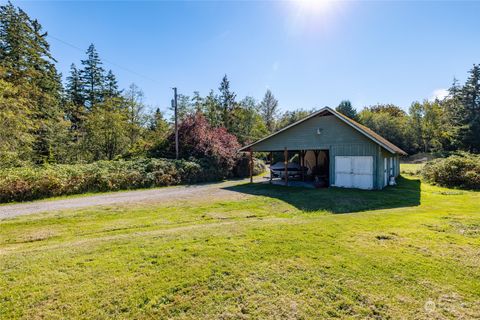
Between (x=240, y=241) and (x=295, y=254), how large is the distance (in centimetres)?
125

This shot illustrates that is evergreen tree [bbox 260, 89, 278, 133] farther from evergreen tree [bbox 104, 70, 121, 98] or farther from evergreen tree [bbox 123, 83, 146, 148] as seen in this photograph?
evergreen tree [bbox 104, 70, 121, 98]


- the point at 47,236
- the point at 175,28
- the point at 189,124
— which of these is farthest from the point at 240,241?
the point at 189,124

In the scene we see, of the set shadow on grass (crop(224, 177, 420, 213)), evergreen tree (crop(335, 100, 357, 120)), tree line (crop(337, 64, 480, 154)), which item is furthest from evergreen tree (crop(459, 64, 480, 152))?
shadow on grass (crop(224, 177, 420, 213))

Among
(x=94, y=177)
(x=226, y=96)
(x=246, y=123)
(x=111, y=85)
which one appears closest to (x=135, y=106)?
(x=111, y=85)

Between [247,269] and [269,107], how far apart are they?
4487 centimetres

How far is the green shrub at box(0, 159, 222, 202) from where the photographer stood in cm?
1118

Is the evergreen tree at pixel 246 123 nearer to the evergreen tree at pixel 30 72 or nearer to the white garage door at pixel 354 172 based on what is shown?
the white garage door at pixel 354 172

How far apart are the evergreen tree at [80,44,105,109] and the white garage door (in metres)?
31.8

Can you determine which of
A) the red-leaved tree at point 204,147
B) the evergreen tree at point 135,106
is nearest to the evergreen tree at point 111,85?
the evergreen tree at point 135,106

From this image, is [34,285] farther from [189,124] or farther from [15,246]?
[189,124]

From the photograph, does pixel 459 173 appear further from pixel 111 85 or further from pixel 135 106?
pixel 111 85

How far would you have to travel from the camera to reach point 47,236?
21.1ft

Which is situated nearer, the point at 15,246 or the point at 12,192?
the point at 15,246

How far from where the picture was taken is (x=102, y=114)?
69.8 feet
